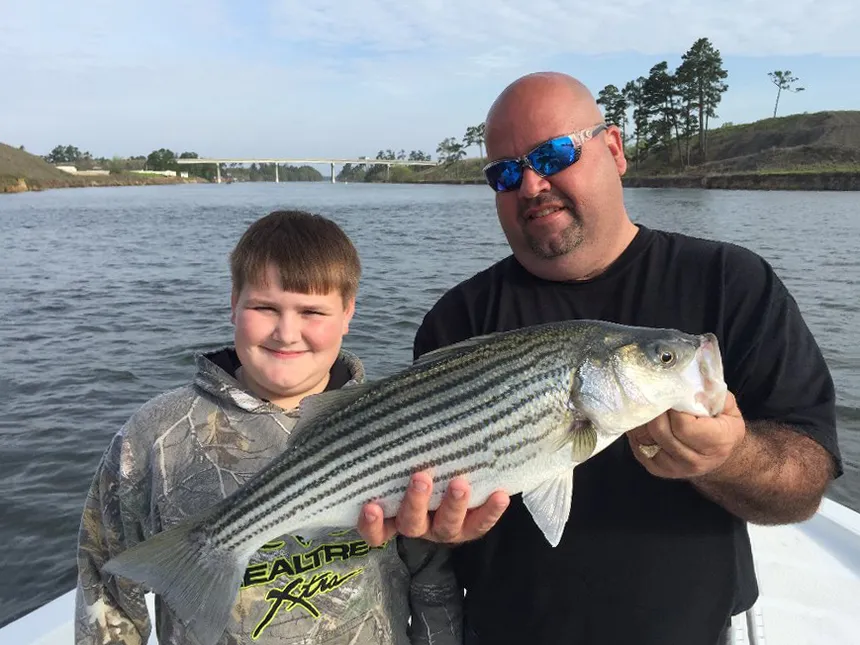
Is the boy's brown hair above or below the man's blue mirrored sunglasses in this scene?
below

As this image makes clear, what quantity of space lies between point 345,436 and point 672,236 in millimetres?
2001

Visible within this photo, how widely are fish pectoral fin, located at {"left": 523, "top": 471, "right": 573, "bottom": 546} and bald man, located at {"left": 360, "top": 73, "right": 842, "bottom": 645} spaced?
16 centimetres

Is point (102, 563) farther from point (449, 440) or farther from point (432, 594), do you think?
point (449, 440)

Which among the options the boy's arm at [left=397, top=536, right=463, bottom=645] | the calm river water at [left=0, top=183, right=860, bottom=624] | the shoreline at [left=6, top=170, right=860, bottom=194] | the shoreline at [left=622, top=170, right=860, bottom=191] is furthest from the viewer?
the shoreline at [left=6, top=170, right=860, bottom=194]

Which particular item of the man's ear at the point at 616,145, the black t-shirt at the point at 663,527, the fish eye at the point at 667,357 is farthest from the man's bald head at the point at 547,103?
the fish eye at the point at 667,357

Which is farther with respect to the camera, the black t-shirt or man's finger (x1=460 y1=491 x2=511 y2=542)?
the black t-shirt

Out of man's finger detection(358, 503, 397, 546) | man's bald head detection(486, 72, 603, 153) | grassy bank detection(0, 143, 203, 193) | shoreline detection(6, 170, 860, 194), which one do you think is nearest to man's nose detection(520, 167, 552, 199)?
man's bald head detection(486, 72, 603, 153)

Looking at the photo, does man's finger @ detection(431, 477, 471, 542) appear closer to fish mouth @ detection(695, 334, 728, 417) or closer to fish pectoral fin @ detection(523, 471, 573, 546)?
fish pectoral fin @ detection(523, 471, 573, 546)

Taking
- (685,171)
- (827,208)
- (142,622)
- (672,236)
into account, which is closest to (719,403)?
(672,236)

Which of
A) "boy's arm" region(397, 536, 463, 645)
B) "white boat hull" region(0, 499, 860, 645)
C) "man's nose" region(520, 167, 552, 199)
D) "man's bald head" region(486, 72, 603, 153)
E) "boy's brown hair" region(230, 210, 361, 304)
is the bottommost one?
"white boat hull" region(0, 499, 860, 645)

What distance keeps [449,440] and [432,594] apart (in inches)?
43.0

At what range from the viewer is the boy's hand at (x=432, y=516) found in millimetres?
2512

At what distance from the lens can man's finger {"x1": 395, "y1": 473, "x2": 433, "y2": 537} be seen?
2506 mm

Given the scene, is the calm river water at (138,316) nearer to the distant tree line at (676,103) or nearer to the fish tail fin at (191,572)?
the fish tail fin at (191,572)
